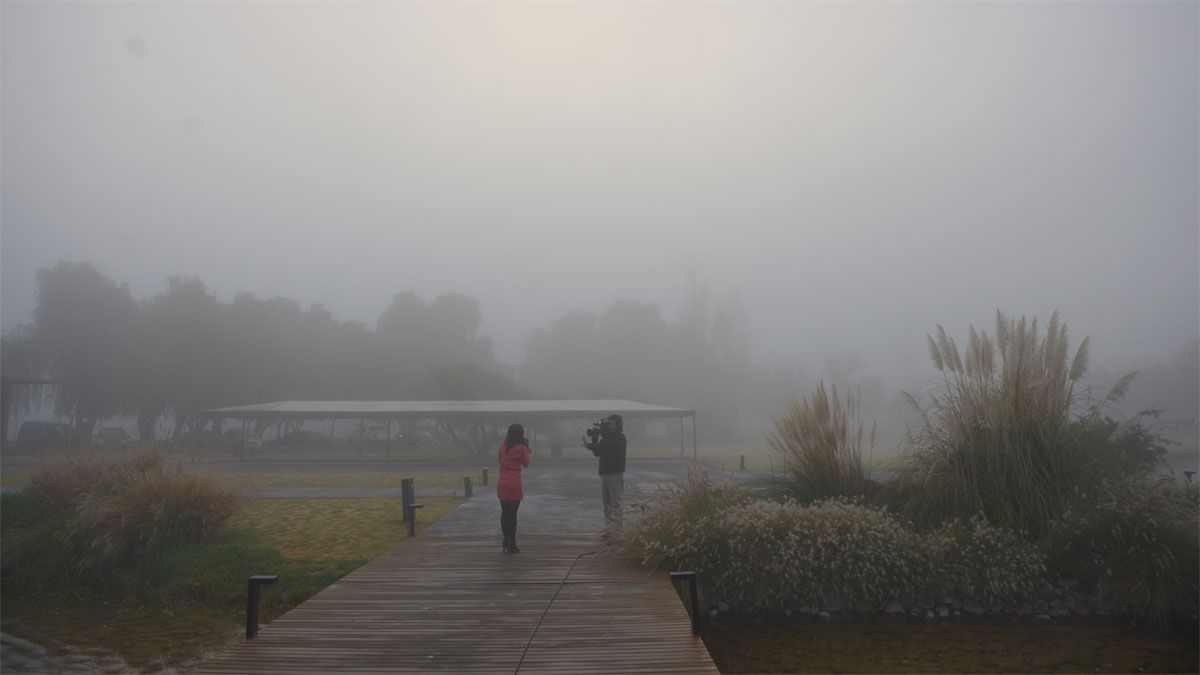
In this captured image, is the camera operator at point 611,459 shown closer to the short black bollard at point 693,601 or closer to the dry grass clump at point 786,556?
the dry grass clump at point 786,556

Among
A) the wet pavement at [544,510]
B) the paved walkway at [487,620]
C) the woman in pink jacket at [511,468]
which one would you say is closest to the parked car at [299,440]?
the wet pavement at [544,510]

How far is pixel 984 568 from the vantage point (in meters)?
7.96

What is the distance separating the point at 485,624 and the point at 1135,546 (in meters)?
6.71

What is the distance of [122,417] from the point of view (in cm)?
4716

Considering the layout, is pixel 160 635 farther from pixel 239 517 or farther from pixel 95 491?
pixel 95 491

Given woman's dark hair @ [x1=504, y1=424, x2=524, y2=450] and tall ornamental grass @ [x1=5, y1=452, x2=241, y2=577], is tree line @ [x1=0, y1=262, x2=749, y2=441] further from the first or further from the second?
woman's dark hair @ [x1=504, y1=424, x2=524, y2=450]

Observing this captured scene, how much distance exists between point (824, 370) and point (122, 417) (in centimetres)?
8107

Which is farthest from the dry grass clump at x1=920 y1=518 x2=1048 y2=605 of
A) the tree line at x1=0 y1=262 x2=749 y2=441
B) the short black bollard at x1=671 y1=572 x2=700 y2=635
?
the tree line at x1=0 y1=262 x2=749 y2=441

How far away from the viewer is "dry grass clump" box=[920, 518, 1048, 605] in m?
7.96

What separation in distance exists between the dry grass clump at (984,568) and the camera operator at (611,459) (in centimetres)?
369

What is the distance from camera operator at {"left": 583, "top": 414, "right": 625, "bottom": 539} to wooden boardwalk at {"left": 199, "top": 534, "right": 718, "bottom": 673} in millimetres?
1222

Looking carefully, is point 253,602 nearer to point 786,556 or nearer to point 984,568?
point 786,556

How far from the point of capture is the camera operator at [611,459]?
955cm

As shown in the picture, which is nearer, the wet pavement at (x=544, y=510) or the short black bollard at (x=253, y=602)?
the short black bollard at (x=253, y=602)
